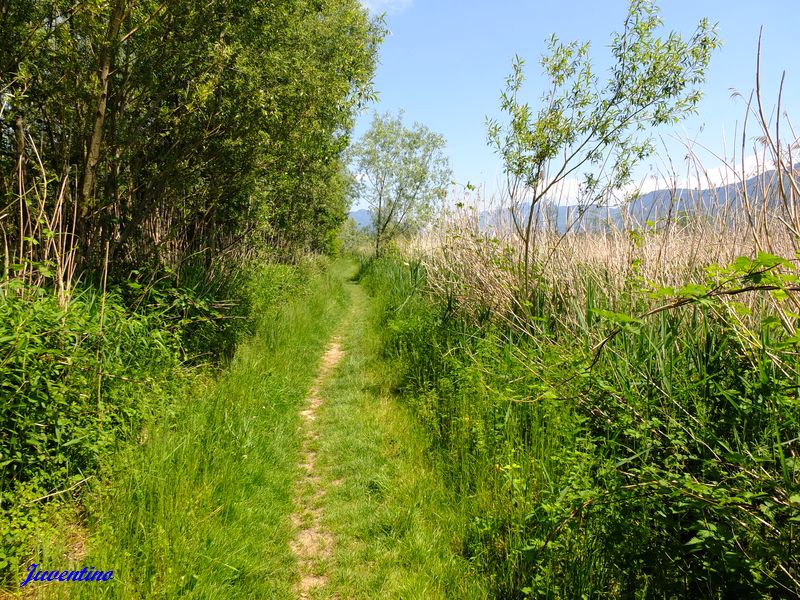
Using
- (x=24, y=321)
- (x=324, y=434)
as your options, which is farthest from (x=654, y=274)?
(x=24, y=321)

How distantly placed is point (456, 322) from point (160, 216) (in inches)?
201

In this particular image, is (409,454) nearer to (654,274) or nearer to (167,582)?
(167,582)

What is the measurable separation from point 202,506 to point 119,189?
465cm

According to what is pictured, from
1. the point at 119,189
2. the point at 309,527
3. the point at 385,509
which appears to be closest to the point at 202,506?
the point at 309,527

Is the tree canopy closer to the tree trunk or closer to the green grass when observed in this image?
the tree trunk

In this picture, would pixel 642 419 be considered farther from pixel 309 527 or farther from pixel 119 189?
pixel 119 189

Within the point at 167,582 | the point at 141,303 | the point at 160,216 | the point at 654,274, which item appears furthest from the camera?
the point at 160,216

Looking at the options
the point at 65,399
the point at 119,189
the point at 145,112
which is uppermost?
the point at 145,112

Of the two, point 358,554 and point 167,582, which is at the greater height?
Result: point 167,582

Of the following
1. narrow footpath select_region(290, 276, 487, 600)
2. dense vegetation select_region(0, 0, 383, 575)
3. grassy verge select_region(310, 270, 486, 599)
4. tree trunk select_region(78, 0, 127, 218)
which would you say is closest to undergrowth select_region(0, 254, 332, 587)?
dense vegetation select_region(0, 0, 383, 575)

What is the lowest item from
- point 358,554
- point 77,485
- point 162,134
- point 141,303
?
point 358,554

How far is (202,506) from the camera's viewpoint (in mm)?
3098

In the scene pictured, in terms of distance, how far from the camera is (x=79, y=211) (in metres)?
5.01

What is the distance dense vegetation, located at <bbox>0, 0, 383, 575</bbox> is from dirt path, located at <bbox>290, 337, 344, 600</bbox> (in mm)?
1550
